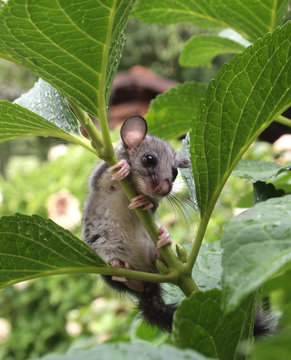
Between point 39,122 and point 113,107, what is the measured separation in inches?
389

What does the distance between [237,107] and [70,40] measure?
0.34 meters

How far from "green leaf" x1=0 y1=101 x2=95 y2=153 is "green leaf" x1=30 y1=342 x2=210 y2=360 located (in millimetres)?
546

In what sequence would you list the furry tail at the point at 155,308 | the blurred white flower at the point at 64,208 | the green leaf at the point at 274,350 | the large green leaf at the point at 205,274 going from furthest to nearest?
the blurred white flower at the point at 64,208, the furry tail at the point at 155,308, the large green leaf at the point at 205,274, the green leaf at the point at 274,350

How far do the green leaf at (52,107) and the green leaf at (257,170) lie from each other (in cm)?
43

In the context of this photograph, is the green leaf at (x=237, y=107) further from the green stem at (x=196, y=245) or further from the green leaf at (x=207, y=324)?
the green leaf at (x=207, y=324)

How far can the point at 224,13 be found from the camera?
56.9 inches

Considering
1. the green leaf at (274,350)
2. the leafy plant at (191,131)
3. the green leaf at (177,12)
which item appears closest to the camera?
the green leaf at (274,350)

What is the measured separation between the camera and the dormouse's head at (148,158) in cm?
154

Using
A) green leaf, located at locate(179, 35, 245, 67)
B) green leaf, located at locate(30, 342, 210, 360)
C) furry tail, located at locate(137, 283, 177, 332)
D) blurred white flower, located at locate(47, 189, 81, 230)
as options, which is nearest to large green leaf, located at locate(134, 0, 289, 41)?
green leaf, located at locate(179, 35, 245, 67)

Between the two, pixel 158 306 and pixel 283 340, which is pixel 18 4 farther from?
pixel 158 306

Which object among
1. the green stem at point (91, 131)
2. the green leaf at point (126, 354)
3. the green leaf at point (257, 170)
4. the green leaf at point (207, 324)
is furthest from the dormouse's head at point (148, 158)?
the green leaf at point (126, 354)

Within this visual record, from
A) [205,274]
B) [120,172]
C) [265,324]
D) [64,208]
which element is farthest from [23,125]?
[64,208]

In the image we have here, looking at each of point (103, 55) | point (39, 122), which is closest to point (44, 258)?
point (39, 122)

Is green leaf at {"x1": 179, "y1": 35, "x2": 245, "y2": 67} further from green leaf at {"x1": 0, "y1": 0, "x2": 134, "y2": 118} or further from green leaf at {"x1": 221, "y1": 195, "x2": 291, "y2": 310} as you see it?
green leaf at {"x1": 221, "y1": 195, "x2": 291, "y2": 310}
